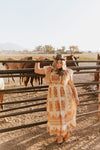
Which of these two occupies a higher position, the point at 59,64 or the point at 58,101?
the point at 59,64

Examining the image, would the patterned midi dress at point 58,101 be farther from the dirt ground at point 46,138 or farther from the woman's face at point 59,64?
the dirt ground at point 46,138

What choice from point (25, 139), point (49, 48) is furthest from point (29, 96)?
point (49, 48)

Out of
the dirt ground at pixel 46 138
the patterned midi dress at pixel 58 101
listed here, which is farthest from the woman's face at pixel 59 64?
the dirt ground at pixel 46 138

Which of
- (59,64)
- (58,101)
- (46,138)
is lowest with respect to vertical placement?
(46,138)

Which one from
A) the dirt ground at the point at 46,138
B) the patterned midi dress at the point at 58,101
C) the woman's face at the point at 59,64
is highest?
the woman's face at the point at 59,64

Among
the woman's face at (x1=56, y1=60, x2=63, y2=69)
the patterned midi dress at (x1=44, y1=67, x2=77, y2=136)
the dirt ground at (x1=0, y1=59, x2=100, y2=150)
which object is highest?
the woman's face at (x1=56, y1=60, x2=63, y2=69)

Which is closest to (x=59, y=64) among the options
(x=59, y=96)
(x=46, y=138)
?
(x=59, y=96)

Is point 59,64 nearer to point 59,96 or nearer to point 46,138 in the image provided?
point 59,96

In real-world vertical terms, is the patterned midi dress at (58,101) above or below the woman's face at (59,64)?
below

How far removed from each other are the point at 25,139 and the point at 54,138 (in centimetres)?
63

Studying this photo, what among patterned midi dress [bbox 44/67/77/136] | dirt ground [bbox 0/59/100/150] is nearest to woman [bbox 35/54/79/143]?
patterned midi dress [bbox 44/67/77/136]

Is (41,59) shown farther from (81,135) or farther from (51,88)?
(81,135)

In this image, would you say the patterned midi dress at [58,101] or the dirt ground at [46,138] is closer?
the patterned midi dress at [58,101]

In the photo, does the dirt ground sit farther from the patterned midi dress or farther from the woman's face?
the woman's face
